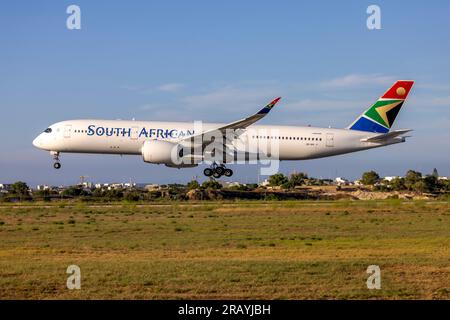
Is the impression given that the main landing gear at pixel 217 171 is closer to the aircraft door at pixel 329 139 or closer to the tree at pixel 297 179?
the aircraft door at pixel 329 139

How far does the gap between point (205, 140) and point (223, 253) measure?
22404 millimetres

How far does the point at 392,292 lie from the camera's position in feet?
50.0

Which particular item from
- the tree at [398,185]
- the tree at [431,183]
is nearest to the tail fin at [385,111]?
the tree at [398,185]

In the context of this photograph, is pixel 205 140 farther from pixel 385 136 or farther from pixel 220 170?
pixel 385 136

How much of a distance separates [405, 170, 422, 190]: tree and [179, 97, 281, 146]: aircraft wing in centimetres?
5158

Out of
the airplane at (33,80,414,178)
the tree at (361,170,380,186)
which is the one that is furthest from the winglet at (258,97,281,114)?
the tree at (361,170,380,186)

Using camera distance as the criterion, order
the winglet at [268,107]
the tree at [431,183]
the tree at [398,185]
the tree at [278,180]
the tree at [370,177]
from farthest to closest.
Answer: the tree at [370,177] → the tree at [278,180] → the tree at [431,183] → the tree at [398,185] → the winglet at [268,107]

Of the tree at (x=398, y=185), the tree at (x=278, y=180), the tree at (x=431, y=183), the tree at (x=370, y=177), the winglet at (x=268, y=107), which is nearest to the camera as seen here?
the winglet at (x=268, y=107)

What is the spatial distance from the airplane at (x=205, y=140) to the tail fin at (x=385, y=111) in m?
1.23

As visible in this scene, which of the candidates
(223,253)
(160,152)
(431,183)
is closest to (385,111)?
(160,152)

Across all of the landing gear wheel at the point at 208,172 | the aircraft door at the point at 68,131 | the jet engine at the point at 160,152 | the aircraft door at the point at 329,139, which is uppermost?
the aircraft door at the point at 68,131

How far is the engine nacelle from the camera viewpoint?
42.9 metres

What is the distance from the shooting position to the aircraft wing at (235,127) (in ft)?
Result: 140

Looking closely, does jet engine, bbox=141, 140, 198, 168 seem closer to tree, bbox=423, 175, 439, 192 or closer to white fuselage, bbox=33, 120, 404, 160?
white fuselage, bbox=33, 120, 404, 160
